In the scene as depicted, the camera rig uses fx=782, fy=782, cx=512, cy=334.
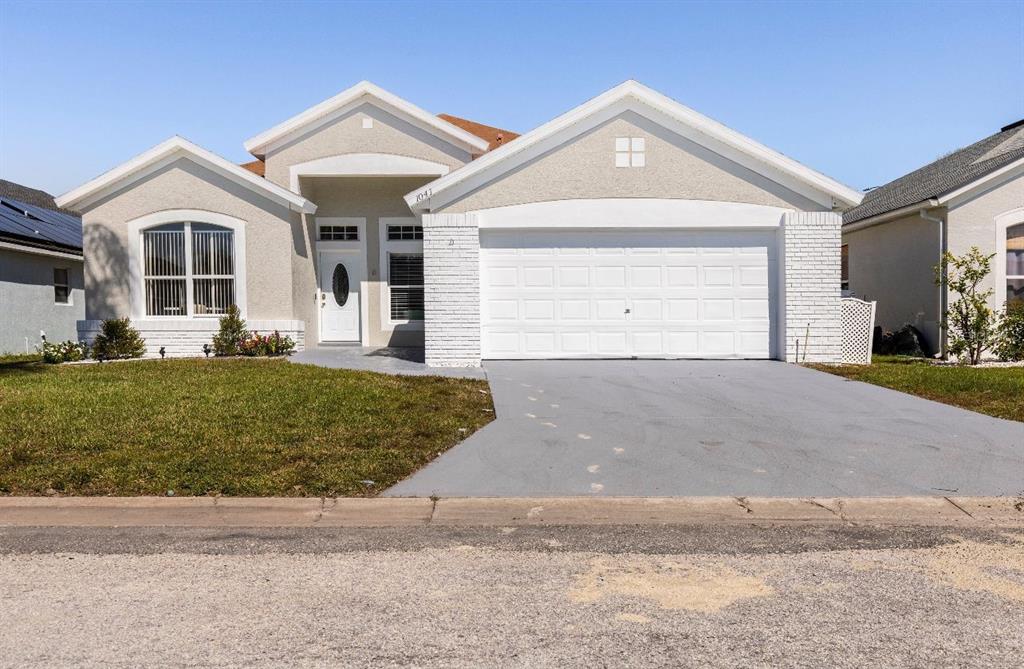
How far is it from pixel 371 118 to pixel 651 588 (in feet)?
46.6

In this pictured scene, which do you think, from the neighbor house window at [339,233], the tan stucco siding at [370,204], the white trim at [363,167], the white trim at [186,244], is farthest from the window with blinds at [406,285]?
the white trim at [186,244]

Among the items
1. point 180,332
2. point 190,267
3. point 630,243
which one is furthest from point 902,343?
point 180,332

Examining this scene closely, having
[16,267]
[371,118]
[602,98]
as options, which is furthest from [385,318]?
[16,267]

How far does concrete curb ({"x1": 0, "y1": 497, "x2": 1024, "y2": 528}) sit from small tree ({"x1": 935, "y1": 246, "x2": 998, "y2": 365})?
33.3ft

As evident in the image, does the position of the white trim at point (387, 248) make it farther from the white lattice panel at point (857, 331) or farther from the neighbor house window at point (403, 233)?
the white lattice panel at point (857, 331)

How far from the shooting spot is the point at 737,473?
6.59 m

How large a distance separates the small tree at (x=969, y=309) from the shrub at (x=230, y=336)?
44.7 ft

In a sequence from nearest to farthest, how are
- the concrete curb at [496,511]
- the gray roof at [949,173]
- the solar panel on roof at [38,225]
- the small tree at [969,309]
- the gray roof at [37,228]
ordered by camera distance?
1. the concrete curb at [496,511]
2. the small tree at [969,309]
3. the gray roof at [949,173]
4. the gray roof at [37,228]
5. the solar panel on roof at [38,225]

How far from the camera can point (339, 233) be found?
17422mm

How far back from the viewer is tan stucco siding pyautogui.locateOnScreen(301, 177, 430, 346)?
56.6ft

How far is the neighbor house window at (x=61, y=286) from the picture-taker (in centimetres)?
2234

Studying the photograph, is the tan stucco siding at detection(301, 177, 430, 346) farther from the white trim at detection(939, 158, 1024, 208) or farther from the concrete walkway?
the white trim at detection(939, 158, 1024, 208)

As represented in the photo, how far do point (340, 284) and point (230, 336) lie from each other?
3.02 m

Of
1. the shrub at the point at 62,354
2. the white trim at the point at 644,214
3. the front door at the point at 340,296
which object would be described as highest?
the white trim at the point at 644,214
